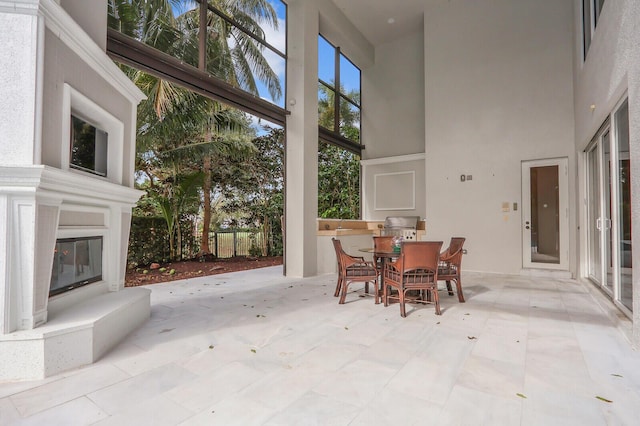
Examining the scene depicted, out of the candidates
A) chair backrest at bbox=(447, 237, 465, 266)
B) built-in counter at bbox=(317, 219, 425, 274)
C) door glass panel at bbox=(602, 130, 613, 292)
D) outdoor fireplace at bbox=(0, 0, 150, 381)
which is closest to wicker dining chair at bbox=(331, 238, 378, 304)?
chair backrest at bbox=(447, 237, 465, 266)

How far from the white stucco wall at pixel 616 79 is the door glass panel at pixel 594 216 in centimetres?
36

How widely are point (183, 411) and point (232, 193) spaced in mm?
8379

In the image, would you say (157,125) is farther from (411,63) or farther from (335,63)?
(411,63)

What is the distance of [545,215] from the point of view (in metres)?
6.21

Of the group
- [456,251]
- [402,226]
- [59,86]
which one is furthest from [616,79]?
[402,226]

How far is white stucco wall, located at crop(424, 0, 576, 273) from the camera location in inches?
245

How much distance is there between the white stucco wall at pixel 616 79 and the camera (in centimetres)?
255

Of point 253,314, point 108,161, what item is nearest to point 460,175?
point 253,314

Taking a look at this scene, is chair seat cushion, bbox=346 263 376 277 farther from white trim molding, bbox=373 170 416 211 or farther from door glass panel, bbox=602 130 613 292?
white trim molding, bbox=373 170 416 211

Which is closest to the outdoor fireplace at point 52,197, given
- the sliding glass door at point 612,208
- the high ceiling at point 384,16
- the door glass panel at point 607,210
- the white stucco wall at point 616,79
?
the white stucco wall at point 616,79

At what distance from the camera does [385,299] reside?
3.97 m

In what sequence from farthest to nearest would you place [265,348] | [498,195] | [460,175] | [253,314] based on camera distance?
[460,175]
[498,195]
[253,314]
[265,348]

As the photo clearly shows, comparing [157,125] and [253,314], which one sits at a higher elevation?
[157,125]

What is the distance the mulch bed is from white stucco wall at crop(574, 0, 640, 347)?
6.21 metres
